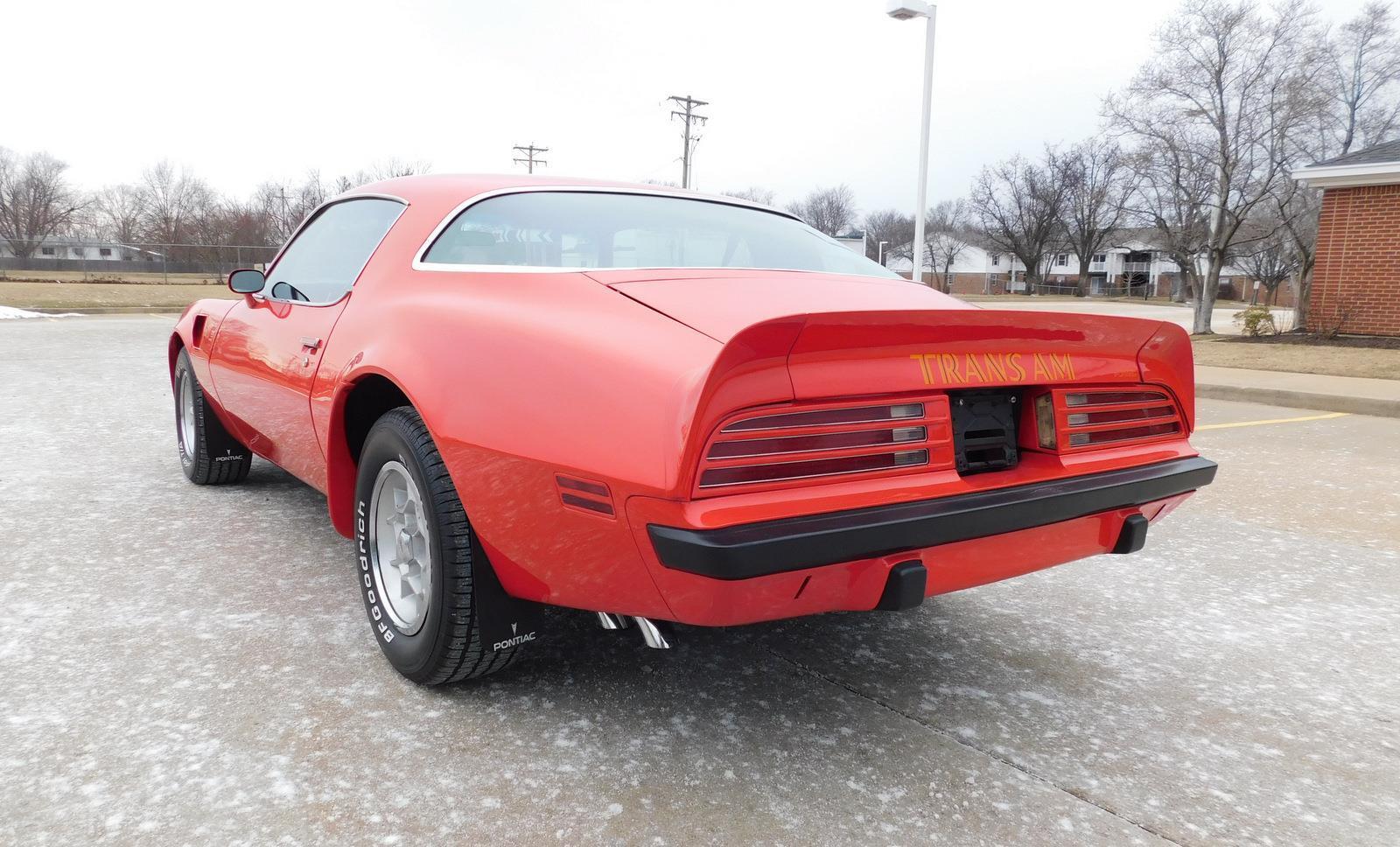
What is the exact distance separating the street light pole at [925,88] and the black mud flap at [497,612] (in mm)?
11207

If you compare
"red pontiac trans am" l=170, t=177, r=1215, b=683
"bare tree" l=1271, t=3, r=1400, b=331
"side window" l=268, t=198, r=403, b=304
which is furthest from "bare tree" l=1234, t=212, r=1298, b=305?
"side window" l=268, t=198, r=403, b=304

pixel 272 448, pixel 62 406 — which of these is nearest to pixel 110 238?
pixel 62 406

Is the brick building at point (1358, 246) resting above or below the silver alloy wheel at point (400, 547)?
above

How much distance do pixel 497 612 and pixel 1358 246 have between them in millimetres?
17310

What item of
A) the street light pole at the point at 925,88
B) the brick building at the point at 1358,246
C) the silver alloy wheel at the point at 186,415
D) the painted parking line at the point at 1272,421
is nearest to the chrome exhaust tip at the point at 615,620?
the silver alloy wheel at the point at 186,415

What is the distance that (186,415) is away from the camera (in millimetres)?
4828

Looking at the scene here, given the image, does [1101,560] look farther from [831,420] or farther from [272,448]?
[272,448]

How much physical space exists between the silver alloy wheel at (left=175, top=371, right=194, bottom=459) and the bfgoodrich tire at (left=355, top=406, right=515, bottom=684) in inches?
98.0

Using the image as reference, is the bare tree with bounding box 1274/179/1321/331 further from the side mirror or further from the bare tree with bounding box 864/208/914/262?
the bare tree with bounding box 864/208/914/262

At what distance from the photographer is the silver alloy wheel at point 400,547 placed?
8.05ft

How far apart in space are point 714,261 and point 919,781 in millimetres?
1593

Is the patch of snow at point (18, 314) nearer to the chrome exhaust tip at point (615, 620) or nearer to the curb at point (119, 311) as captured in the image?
the curb at point (119, 311)

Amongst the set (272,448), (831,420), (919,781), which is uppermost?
(831,420)

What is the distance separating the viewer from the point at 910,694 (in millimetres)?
2543
